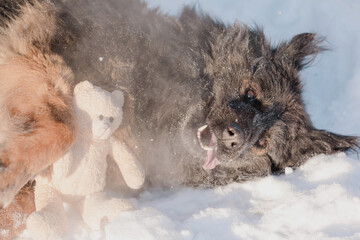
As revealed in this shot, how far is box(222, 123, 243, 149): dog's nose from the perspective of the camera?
312 centimetres

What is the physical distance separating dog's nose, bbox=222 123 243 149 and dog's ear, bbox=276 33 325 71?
109 cm

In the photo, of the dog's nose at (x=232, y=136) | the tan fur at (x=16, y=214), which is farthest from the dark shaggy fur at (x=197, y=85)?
the tan fur at (x=16, y=214)

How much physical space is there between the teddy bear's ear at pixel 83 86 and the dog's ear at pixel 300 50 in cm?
207

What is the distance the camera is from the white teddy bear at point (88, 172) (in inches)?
99.9

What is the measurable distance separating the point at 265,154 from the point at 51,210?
223 centimetres

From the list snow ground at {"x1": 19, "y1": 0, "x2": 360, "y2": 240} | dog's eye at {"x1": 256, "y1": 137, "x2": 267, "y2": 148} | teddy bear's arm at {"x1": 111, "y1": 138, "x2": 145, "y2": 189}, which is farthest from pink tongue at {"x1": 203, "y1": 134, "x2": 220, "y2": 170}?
teddy bear's arm at {"x1": 111, "y1": 138, "x2": 145, "y2": 189}

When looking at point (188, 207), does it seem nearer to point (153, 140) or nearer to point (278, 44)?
point (153, 140)

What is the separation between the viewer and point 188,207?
330 cm

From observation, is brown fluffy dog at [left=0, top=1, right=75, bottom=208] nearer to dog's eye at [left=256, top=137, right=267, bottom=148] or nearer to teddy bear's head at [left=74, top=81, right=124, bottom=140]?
teddy bear's head at [left=74, top=81, right=124, bottom=140]

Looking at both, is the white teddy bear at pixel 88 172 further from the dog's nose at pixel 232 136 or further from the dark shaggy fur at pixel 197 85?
the dog's nose at pixel 232 136

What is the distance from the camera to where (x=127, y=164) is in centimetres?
282

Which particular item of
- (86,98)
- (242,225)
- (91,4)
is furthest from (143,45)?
(242,225)

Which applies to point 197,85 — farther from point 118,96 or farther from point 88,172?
point 88,172

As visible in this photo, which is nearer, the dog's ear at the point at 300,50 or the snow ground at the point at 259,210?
the snow ground at the point at 259,210
